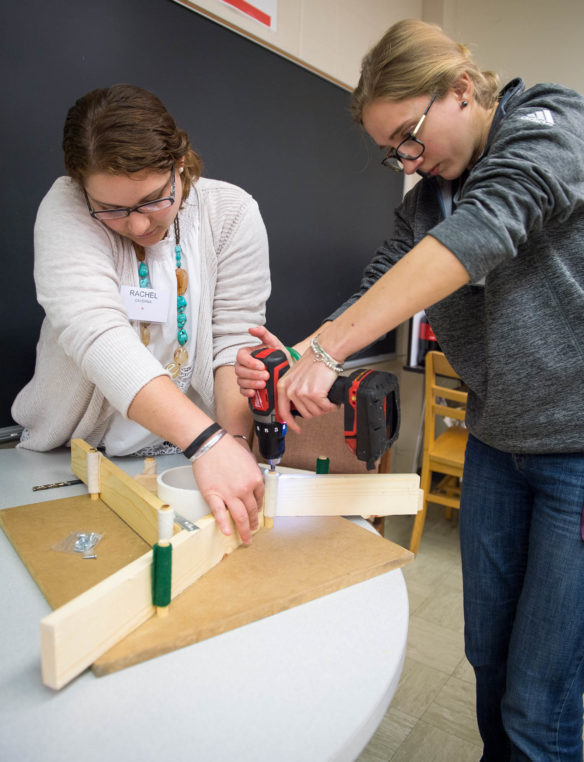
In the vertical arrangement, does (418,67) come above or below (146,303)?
above

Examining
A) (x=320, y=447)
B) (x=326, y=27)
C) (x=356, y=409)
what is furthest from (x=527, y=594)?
(x=326, y=27)

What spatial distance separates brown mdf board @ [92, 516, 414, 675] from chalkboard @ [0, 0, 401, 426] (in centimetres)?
101

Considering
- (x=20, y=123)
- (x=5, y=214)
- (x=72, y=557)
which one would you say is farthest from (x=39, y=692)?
(x=20, y=123)

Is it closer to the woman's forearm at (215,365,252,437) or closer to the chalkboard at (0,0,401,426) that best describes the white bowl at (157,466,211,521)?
the woman's forearm at (215,365,252,437)

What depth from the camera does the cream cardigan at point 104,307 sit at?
1060 millimetres

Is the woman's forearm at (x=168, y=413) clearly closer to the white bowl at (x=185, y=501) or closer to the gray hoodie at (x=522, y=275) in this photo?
the white bowl at (x=185, y=501)

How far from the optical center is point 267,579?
2.76 ft

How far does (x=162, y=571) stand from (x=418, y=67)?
0.93 metres

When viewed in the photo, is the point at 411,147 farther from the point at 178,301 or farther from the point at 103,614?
the point at 103,614

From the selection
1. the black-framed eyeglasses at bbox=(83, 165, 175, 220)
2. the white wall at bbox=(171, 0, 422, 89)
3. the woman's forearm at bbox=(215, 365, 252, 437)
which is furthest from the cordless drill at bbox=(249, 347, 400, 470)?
the white wall at bbox=(171, 0, 422, 89)

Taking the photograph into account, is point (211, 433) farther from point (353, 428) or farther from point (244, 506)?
point (353, 428)

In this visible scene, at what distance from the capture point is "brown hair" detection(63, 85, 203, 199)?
103 cm

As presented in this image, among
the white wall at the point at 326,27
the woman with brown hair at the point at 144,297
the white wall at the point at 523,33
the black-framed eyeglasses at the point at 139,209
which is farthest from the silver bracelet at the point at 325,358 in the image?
the white wall at the point at 523,33

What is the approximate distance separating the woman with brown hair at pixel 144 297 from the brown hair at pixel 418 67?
424 mm
